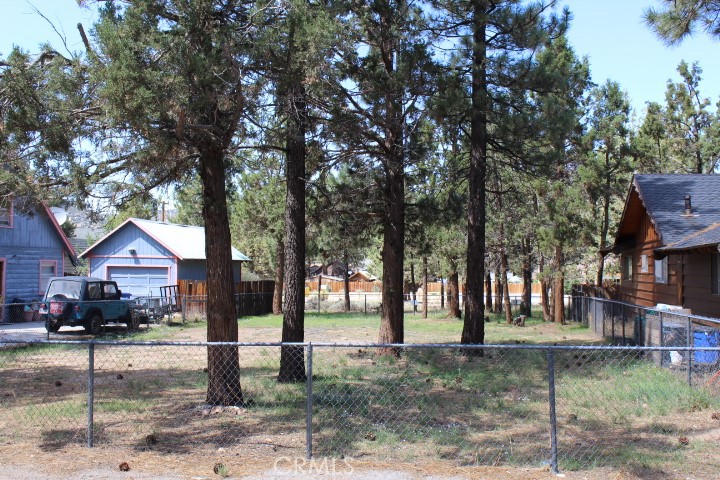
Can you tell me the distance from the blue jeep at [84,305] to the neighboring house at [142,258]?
8626mm

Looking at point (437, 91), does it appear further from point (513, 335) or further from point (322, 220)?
point (513, 335)

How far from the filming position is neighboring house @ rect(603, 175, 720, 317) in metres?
14.2

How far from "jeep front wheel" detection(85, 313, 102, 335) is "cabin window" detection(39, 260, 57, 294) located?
827 cm

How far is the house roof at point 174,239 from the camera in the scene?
103 ft

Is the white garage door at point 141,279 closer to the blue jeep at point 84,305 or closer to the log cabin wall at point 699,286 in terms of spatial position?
the blue jeep at point 84,305

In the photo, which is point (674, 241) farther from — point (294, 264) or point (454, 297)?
point (454, 297)

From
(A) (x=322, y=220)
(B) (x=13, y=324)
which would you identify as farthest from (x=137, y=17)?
(B) (x=13, y=324)

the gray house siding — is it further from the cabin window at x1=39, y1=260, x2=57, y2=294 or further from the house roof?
the house roof

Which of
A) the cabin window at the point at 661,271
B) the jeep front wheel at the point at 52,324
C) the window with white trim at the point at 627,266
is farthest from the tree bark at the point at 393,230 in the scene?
the jeep front wheel at the point at 52,324

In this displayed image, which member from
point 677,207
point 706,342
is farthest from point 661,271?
point 706,342

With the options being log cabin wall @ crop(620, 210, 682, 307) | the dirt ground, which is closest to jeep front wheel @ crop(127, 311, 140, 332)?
the dirt ground

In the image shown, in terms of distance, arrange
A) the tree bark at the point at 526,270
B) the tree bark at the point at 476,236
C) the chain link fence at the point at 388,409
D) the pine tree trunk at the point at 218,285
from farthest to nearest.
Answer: the tree bark at the point at 526,270 → the tree bark at the point at 476,236 → the pine tree trunk at the point at 218,285 → the chain link fence at the point at 388,409

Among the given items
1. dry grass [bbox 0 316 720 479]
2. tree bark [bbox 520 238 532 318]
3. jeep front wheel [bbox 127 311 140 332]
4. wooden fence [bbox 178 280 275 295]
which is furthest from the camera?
wooden fence [bbox 178 280 275 295]

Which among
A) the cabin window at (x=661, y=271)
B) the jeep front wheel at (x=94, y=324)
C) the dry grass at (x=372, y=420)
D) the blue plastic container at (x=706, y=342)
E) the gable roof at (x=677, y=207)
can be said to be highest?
the gable roof at (x=677, y=207)
